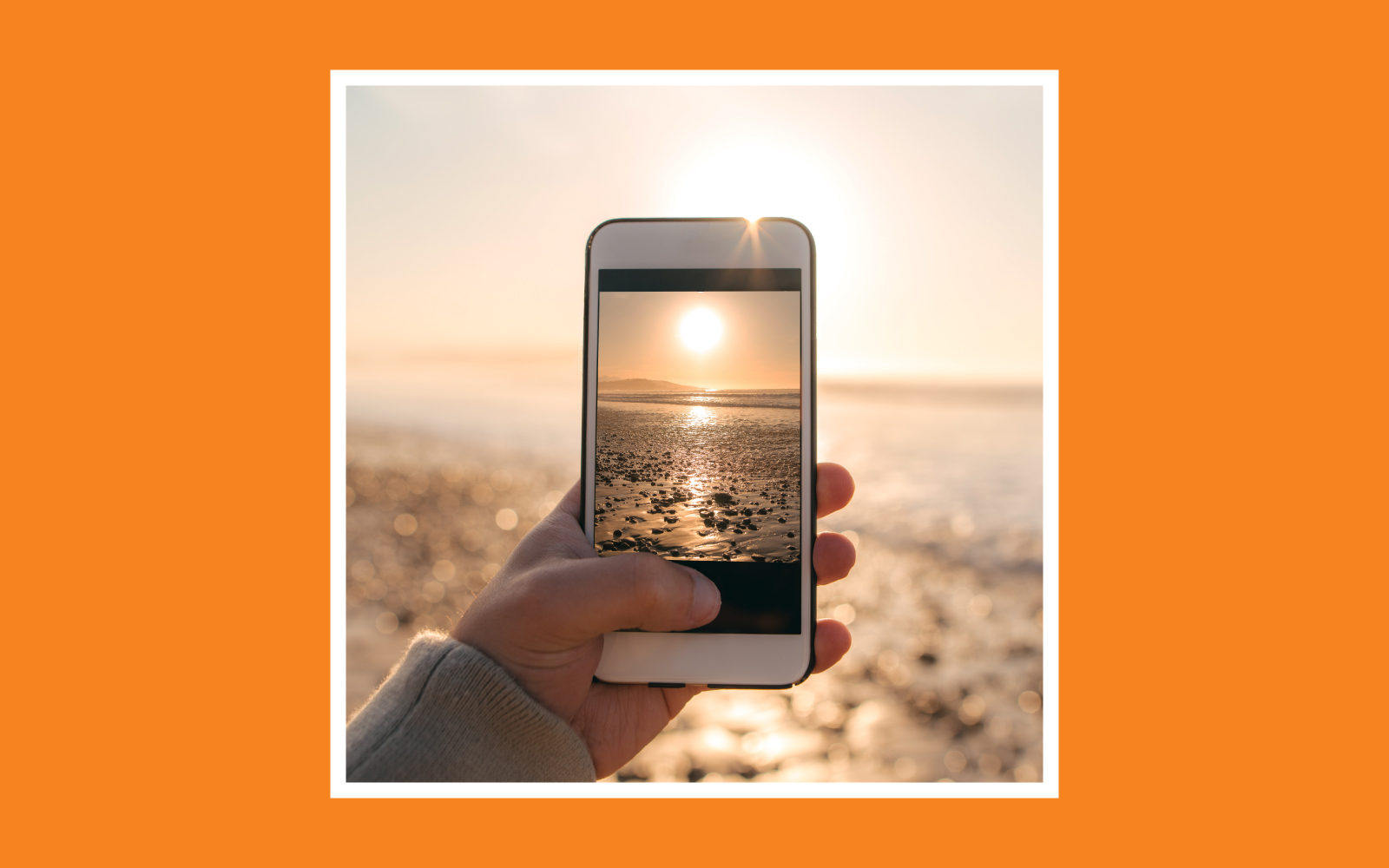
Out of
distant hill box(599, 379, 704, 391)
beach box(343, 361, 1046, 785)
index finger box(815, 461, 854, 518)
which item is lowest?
beach box(343, 361, 1046, 785)

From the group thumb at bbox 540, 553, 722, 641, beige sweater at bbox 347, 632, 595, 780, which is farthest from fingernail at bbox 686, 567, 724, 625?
beige sweater at bbox 347, 632, 595, 780

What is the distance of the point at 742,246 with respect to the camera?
2225 millimetres

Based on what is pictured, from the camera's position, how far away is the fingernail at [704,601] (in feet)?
6.85

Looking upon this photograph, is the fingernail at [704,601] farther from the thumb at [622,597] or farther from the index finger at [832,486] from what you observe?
the index finger at [832,486]

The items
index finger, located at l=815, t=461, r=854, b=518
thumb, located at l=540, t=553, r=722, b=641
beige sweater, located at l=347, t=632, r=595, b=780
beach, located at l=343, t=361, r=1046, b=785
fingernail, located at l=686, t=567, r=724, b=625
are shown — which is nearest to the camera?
beige sweater, located at l=347, t=632, r=595, b=780

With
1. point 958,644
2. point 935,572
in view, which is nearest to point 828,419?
point 935,572

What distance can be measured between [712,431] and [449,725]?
123 centimetres

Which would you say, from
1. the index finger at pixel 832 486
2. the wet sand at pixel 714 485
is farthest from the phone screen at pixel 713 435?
the index finger at pixel 832 486

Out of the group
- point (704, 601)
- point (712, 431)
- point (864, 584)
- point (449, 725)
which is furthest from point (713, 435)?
point (864, 584)

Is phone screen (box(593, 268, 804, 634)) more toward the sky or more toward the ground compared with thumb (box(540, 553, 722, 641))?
more toward the sky

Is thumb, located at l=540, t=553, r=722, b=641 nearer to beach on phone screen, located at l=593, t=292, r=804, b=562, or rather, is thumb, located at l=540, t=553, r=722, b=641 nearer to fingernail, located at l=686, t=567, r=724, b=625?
fingernail, located at l=686, t=567, r=724, b=625

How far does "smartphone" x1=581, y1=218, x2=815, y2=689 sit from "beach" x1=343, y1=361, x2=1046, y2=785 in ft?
0.16

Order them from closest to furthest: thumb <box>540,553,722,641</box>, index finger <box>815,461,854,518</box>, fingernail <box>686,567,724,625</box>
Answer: thumb <box>540,553,722,641</box>
fingernail <box>686,567,724,625</box>
index finger <box>815,461,854,518</box>

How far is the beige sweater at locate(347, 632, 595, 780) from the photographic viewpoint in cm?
184
